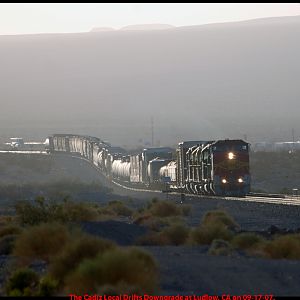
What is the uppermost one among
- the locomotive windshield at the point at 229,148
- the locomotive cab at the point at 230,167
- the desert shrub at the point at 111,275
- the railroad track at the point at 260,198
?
the locomotive windshield at the point at 229,148

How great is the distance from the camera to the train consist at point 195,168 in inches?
2443

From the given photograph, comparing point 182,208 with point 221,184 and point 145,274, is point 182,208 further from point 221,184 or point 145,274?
point 145,274

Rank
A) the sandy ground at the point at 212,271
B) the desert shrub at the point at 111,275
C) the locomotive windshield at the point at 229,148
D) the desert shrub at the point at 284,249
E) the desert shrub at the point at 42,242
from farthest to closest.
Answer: the locomotive windshield at the point at 229,148 → the desert shrub at the point at 284,249 → the desert shrub at the point at 42,242 → the sandy ground at the point at 212,271 → the desert shrub at the point at 111,275

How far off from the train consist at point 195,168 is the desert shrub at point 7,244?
2907cm

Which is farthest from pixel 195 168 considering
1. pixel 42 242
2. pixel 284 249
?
pixel 42 242

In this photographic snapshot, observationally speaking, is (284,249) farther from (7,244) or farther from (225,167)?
(225,167)

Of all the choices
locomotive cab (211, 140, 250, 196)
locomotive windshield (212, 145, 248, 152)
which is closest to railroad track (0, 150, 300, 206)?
locomotive cab (211, 140, 250, 196)

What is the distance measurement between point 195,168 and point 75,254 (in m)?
45.8

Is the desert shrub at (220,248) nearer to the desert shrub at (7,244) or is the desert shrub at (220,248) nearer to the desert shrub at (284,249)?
the desert shrub at (284,249)

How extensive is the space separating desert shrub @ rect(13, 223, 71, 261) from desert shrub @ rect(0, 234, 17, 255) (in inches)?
199

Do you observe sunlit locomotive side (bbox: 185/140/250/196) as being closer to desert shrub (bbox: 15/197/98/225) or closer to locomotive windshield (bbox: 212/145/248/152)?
locomotive windshield (bbox: 212/145/248/152)

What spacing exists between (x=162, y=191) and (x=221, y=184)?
704 inches

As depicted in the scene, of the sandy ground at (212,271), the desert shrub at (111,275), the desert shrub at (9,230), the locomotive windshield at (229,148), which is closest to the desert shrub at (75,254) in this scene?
the sandy ground at (212,271)

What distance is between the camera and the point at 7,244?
32.6 metres
